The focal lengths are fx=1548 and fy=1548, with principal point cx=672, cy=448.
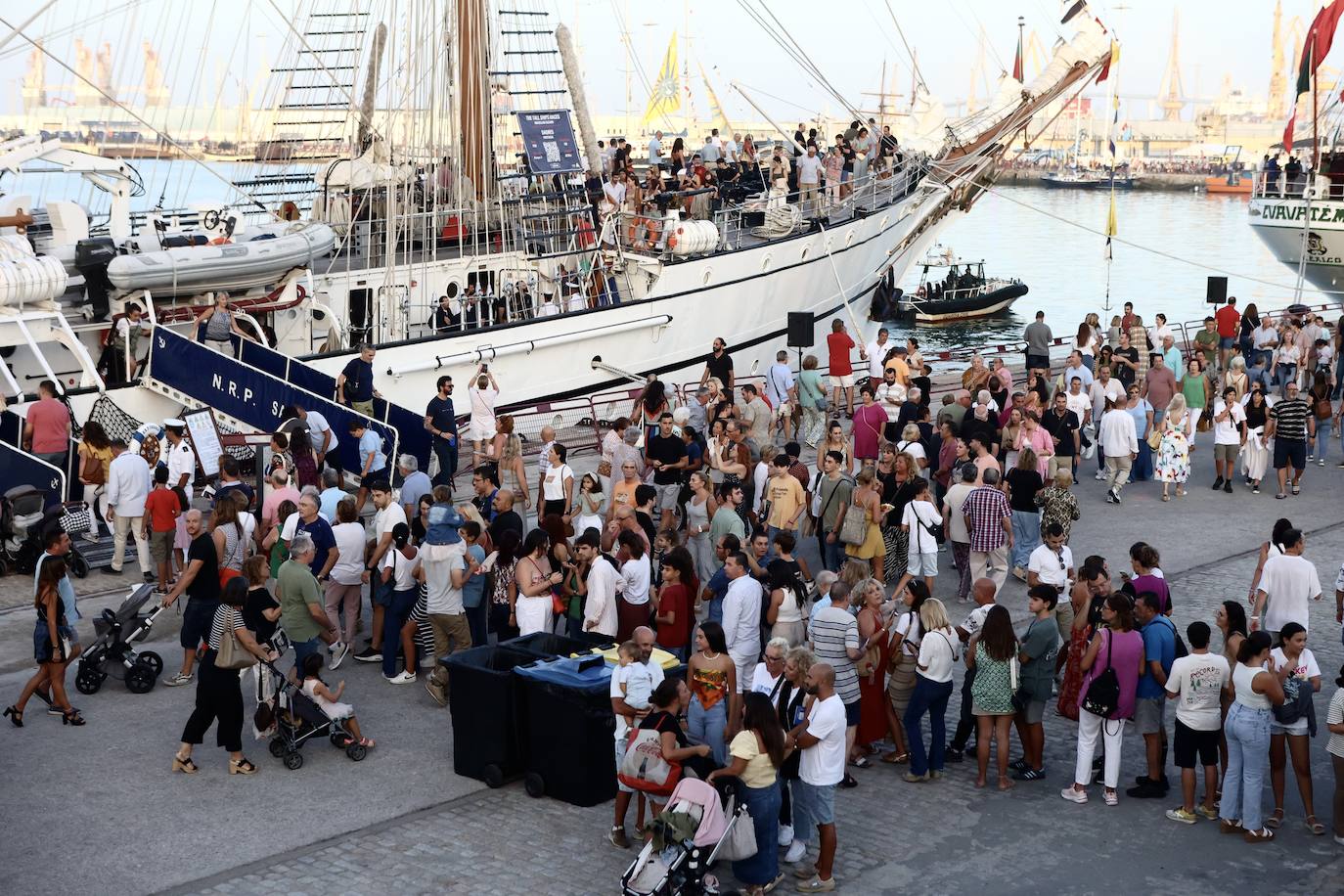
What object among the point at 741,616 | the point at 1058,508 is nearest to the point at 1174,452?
the point at 1058,508

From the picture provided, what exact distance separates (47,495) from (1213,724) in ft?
35.1

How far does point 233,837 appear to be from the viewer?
8.82m

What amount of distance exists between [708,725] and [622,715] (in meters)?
0.50

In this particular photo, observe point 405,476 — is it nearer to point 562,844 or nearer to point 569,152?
point 562,844

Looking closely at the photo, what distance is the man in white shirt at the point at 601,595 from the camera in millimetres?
10594

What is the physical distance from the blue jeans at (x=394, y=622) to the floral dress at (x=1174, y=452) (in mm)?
8969

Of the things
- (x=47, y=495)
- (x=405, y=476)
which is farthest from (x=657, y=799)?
(x=47, y=495)

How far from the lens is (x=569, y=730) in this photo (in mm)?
9289

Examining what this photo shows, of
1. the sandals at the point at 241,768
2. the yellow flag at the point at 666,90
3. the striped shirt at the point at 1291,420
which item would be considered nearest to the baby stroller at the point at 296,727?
the sandals at the point at 241,768

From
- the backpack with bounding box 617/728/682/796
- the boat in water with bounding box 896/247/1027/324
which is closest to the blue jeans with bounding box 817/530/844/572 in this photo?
the backpack with bounding box 617/728/682/796

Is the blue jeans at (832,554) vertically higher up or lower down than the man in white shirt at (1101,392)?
lower down

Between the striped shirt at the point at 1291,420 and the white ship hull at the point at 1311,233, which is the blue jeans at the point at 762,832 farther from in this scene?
the white ship hull at the point at 1311,233

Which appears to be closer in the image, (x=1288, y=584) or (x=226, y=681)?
(x=226, y=681)

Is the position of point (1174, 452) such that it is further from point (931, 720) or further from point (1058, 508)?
point (931, 720)
